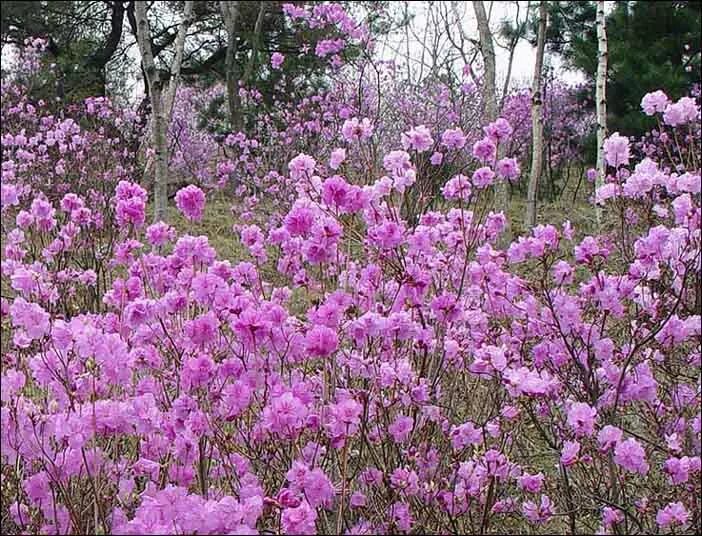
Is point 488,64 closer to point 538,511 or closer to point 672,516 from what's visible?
point 538,511

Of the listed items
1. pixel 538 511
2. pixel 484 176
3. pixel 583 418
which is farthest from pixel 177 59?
pixel 583 418

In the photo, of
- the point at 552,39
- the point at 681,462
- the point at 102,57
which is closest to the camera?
the point at 681,462

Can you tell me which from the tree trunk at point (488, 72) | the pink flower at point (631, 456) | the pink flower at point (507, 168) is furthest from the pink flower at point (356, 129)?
A: the tree trunk at point (488, 72)

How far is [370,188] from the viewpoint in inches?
96.2

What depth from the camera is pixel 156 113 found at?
480 cm

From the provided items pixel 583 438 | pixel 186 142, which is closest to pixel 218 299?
pixel 583 438

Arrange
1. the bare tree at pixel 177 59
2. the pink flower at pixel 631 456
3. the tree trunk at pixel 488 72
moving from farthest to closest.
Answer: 1. the tree trunk at pixel 488 72
2. the bare tree at pixel 177 59
3. the pink flower at pixel 631 456

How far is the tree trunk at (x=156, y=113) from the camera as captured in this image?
4727 millimetres

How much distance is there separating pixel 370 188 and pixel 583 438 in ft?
3.11

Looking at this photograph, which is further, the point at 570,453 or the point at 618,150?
the point at 618,150

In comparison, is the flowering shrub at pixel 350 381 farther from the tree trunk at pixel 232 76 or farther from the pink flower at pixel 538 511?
the tree trunk at pixel 232 76

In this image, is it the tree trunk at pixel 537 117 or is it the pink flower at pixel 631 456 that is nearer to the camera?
the pink flower at pixel 631 456

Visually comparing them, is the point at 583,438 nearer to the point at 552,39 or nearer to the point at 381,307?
the point at 381,307

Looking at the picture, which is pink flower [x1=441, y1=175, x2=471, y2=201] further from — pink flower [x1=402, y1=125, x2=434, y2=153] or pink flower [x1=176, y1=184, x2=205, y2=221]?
pink flower [x1=176, y1=184, x2=205, y2=221]
